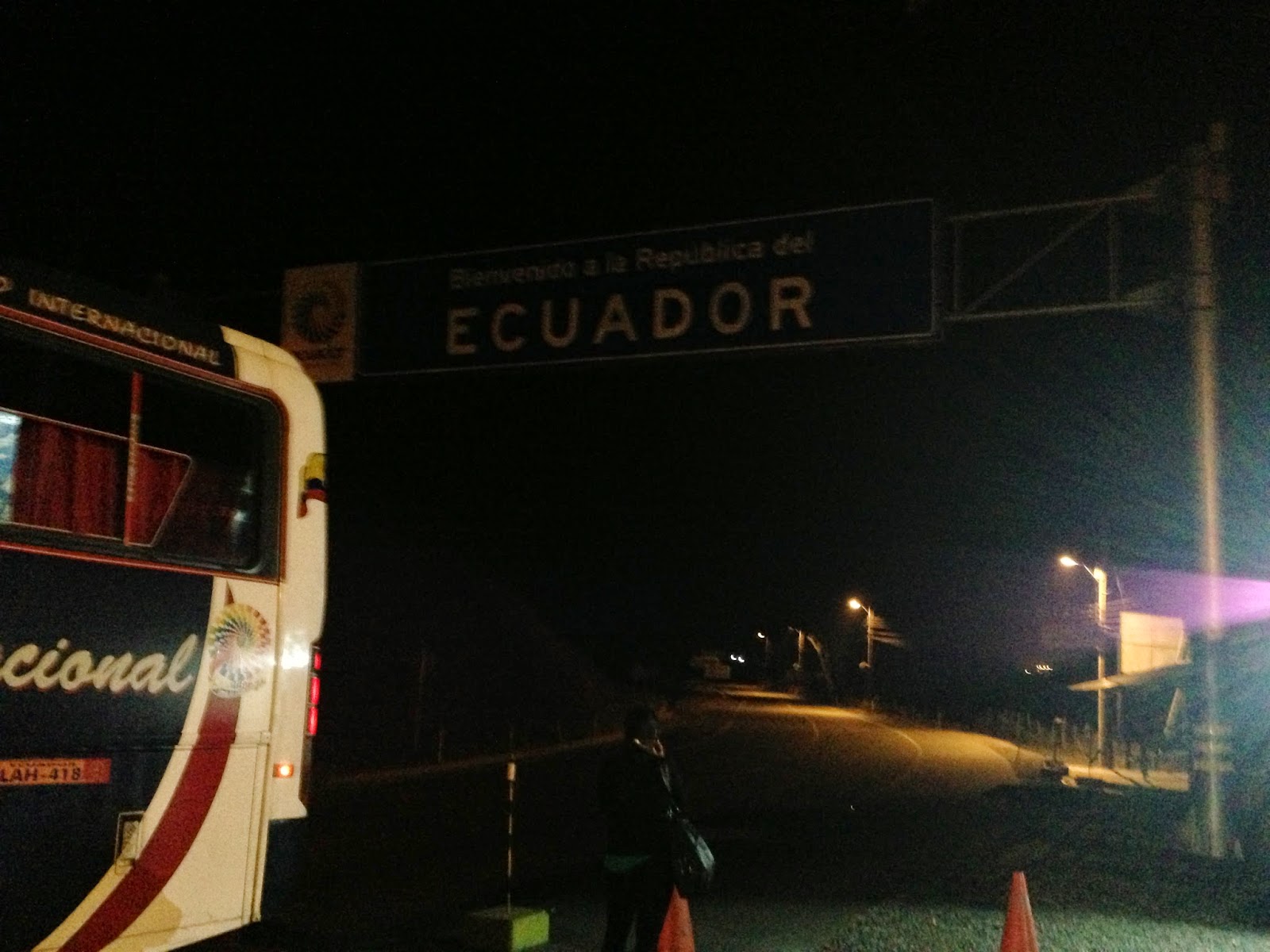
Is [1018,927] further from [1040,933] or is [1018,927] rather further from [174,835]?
[174,835]

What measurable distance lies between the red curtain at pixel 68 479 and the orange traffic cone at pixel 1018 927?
523cm

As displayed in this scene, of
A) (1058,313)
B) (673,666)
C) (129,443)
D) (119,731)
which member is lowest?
(673,666)

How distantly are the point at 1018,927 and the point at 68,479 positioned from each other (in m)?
5.55

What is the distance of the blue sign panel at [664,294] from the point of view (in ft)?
39.1

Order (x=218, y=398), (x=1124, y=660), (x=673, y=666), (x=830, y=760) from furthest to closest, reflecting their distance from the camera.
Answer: (x=673, y=666), (x=1124, y=660), (x=830, y=760), (x=218, y=398)

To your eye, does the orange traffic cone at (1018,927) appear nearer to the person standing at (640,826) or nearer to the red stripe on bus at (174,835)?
the person standing at (640,826)

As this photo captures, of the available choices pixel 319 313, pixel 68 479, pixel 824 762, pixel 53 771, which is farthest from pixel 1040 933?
pixel 824 762

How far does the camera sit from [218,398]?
6145mm

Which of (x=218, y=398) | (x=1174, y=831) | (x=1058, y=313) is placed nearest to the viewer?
(x=218, y=398)

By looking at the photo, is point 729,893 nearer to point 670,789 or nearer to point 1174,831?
point 670,789

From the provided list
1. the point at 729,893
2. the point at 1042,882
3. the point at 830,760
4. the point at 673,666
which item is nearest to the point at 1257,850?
the point at 1042,882

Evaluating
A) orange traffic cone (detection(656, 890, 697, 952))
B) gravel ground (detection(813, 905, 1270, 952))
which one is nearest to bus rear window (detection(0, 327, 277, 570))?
orange traffic cone (detection(656, 890, 697, 952))

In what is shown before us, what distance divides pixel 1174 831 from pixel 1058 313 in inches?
311

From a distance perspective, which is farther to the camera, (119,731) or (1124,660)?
(1124,660)
